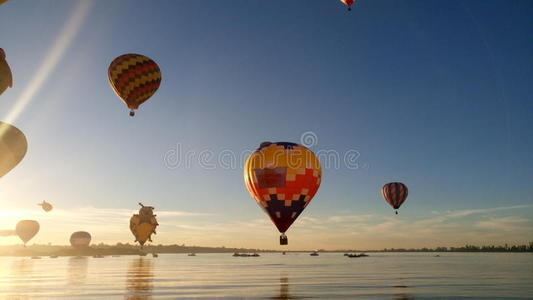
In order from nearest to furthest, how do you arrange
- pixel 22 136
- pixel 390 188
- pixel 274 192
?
pixel 22 136, pixel 274 192, pixel 390 188

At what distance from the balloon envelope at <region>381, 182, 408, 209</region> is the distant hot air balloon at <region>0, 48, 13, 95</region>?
68.1 m

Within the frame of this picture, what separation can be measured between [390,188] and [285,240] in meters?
48.6

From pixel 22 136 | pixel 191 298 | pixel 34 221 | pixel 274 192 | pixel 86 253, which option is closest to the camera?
pixel 22 136

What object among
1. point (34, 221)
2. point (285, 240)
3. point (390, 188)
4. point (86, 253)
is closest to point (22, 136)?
point (285, 240)

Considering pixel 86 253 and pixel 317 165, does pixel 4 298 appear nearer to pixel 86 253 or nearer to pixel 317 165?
pixel 317 165

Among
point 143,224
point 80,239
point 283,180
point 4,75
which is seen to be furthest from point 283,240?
point 80,239

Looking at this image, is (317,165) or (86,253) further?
(86,253)

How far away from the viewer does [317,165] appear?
40.2 metres

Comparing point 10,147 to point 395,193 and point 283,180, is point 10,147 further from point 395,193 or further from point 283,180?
point 395,193

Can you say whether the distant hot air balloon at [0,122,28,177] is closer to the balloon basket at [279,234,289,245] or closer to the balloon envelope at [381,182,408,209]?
the balloon basket at [279,234,289,245]

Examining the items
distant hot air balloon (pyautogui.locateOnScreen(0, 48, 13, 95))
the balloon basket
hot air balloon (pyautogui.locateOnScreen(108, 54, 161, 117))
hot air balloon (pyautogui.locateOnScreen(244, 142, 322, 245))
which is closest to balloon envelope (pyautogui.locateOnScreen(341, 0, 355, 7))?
hot air balloon (pyautogui.locateOnScreen(244, 142, 322, 245))

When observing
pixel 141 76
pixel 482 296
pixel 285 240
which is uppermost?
pixel 141 76

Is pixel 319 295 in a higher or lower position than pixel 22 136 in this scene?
lower

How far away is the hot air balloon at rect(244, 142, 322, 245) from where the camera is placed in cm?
3744
